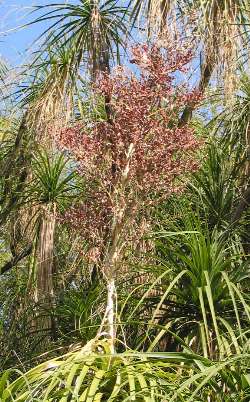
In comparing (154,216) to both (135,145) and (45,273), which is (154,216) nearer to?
(45,273)

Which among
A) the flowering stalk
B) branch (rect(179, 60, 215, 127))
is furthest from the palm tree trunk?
the flowering stalk

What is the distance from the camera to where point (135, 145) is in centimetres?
287

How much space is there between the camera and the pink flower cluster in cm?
290

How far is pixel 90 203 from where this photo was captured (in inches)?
121

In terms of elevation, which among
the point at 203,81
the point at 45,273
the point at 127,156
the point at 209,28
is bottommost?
the point at 45,273

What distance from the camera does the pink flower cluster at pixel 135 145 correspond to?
114 inches

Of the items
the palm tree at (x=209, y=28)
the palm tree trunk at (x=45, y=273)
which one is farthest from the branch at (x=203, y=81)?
the palm tree trunk at (x=45, y=273)

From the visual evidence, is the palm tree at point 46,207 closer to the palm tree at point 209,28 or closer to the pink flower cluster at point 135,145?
the palm tree at point 209,28

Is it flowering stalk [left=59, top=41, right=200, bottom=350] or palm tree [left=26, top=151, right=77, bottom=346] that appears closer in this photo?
flowering stalk [left=59, top=41, right=200, bottom=350]

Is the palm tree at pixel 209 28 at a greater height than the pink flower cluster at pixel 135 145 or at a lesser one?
greater

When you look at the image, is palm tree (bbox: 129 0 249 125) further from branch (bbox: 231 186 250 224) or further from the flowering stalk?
the flowering stalk

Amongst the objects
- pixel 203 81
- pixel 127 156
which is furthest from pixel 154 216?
pixel 127 156

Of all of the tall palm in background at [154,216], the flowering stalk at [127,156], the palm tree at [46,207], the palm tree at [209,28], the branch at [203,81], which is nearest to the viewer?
the flowering stalk at [127,156]

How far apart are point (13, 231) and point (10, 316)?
1.98 ft
